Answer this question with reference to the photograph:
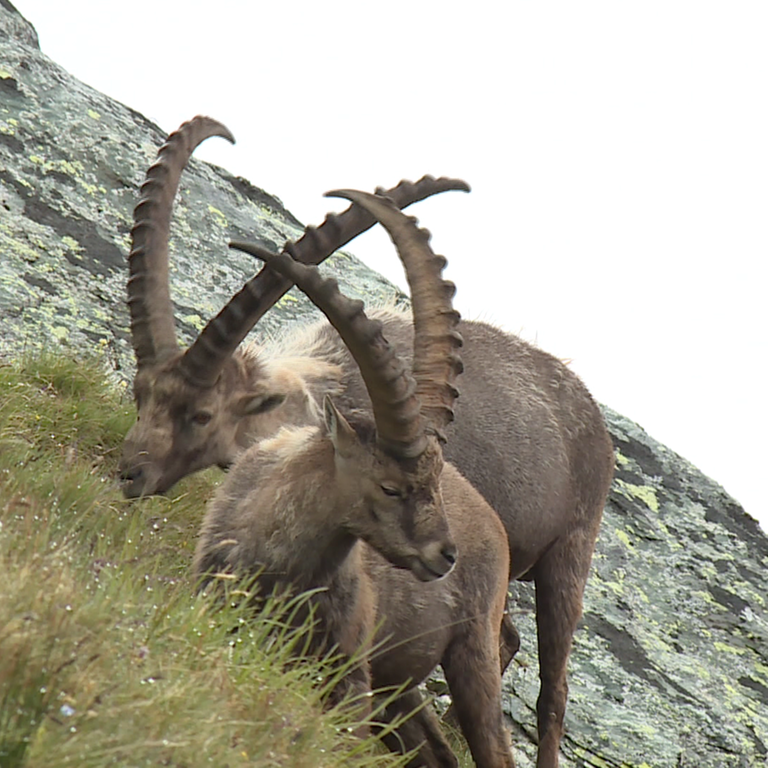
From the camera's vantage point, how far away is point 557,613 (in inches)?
323

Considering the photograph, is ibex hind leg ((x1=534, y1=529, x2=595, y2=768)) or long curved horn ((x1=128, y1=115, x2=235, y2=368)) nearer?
long curved horn ((x1=128, y1=115, x2=235, y2=368))

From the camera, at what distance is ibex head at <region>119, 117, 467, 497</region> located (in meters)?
7.11

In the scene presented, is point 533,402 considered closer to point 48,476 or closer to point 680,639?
point 680,639

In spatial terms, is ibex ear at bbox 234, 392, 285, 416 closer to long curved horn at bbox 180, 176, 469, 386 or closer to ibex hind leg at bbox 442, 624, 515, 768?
long curved horn at bbox 180, 176, 469, 386

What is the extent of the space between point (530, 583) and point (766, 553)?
2460mm

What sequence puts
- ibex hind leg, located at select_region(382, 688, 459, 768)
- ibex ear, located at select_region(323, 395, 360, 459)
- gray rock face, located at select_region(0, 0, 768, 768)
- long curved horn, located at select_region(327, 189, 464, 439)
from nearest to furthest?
ibex ear, located at select_region(323, 395, 360, 459) → long curved horn, located at select_region(327, 189, 464, 439) → ibex hind leg, located at select_region(382, 688, 459, 768) → gray rock face, located at select_region(0, 0, 768, 768)

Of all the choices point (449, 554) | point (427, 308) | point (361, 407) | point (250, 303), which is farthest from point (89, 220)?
point (449, 554)

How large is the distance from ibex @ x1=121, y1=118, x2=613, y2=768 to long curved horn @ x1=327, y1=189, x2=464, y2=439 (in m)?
1.16

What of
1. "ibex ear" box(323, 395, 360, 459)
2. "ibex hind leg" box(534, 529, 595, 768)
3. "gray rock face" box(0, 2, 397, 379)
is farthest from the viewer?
"gray rock face" box(0, 2, 397, 379)

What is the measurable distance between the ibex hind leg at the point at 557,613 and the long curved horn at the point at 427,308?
8.28 ft

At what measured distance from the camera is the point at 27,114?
33.8 ft

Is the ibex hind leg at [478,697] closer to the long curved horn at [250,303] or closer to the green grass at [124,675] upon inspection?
the green grass at [124,675]

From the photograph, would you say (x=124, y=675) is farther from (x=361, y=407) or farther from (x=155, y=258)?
(x=155, y=258)

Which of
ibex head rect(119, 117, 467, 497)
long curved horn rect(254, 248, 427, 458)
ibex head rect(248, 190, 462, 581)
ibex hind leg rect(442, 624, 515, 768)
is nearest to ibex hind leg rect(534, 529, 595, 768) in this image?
ibex hind leg rect(442, 624, 515, 768)
